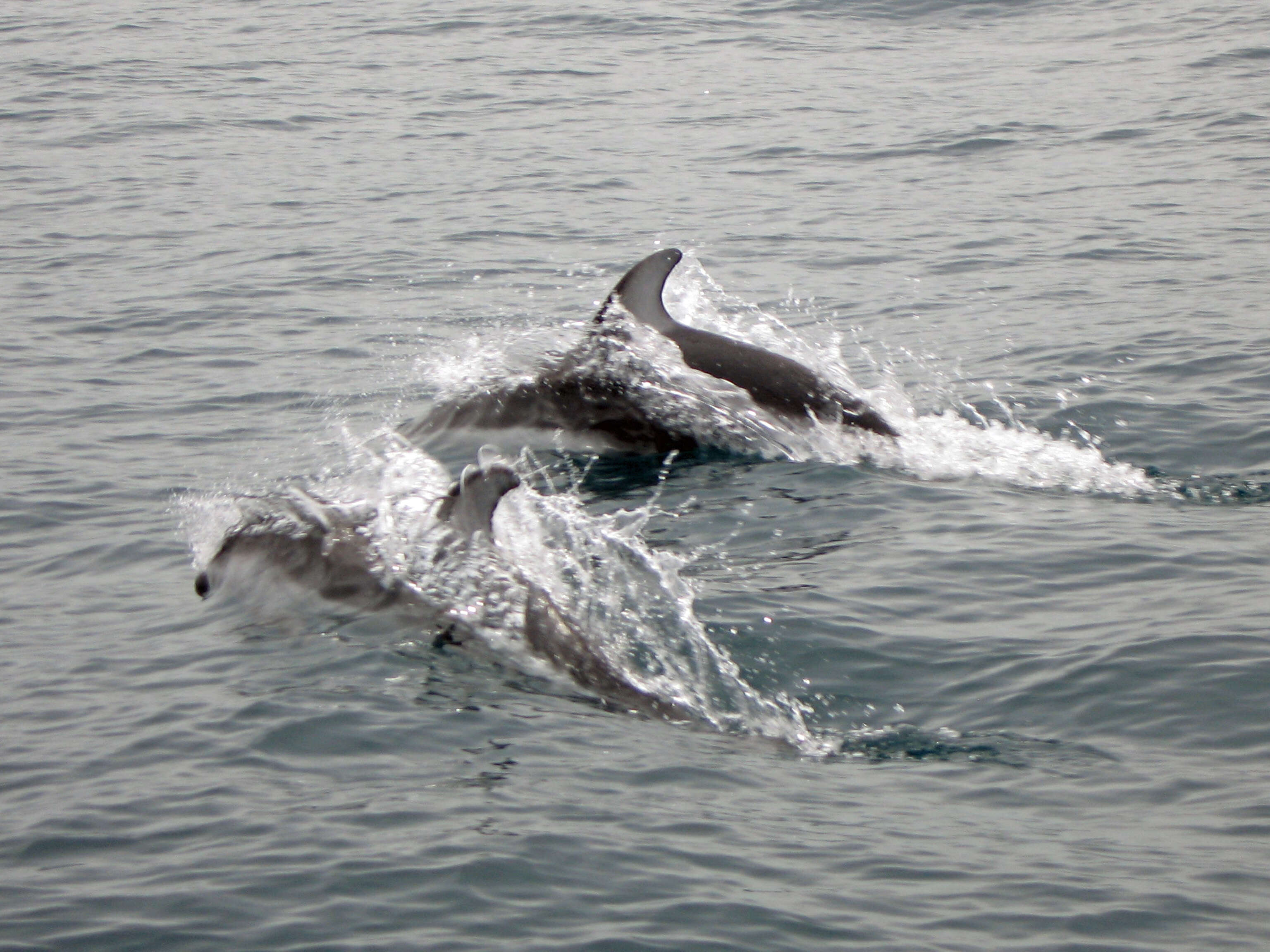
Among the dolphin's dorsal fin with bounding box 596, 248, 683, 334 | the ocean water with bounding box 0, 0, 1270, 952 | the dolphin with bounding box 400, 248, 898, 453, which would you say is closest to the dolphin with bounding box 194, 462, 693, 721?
the ocean water with bounding box 0, 0, 1270, 952

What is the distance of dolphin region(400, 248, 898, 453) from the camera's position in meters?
11.4

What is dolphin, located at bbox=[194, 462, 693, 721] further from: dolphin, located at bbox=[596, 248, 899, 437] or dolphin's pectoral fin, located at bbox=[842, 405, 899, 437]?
dolphin's pectoral fin, located at bbox=[842, 405, 899, 437]

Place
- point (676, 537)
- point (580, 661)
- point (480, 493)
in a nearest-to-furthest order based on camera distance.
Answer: point (580, 661), point (480, 493), point (676, 537)

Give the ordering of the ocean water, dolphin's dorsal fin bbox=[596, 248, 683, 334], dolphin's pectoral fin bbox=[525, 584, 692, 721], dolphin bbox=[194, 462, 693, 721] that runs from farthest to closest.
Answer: dolphin's dorsal fin bbox=[596, 248, 683, 334] < dolphin bbox=[194, 462, 693, 721] < dolphin's pectoral fin bbox=[525, 584, 692, 721] < the ocean water

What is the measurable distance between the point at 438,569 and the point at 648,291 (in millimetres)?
4182

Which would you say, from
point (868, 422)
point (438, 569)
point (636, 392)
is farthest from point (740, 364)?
point (438, 569)

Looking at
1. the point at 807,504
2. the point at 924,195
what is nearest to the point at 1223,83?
the point at 924,195

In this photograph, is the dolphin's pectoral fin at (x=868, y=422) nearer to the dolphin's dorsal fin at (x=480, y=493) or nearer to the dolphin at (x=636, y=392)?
the dolphin at (x=636, y=392)

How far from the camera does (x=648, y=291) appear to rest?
1148cm

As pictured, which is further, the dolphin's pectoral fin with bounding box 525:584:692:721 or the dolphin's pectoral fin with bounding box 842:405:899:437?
the dolphin's pectoral fin with bounding box 842:405:899:437

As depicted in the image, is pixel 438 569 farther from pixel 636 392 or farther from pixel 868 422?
pixel 868 422

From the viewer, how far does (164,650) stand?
788 cm

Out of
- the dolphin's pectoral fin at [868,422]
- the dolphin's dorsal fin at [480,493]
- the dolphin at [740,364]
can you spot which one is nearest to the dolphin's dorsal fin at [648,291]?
the dolphin at [740,364]

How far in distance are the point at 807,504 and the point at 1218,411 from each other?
129 inches
